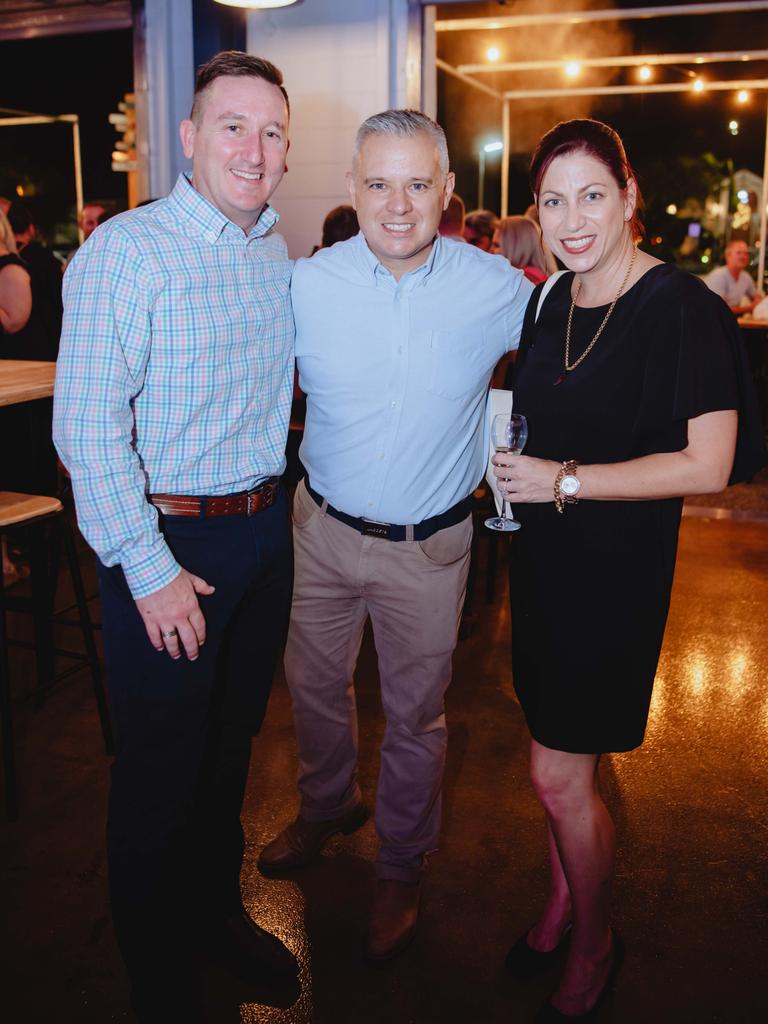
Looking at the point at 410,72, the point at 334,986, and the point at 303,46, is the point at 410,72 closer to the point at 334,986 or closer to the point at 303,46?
the point at 303,46

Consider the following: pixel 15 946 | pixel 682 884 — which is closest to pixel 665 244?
pixel 682 884

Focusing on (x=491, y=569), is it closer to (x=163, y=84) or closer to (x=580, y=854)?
(x=580, y=854)

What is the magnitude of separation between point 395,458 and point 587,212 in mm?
655

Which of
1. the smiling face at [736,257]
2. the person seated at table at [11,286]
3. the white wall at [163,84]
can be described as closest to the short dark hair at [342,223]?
the person seated at table at [11,286]

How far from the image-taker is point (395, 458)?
2.07 m

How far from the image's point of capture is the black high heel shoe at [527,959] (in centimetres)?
206

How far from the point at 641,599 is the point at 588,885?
602 millimetres

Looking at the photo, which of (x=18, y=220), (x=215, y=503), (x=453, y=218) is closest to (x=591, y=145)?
(x=215, y=503)

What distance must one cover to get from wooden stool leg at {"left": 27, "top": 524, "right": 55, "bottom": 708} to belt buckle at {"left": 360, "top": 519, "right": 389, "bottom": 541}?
4.87ft

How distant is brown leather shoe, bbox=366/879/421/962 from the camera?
6.88 feet

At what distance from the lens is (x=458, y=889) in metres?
2.35

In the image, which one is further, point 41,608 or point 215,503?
point 41,608

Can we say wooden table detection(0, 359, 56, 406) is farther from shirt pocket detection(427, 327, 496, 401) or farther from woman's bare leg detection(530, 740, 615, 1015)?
woman's bare leg detection(530, 740, 615, 1015)

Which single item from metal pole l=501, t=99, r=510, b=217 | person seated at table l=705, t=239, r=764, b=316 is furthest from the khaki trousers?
metal pole l=501, t=99, r=510, b=217
